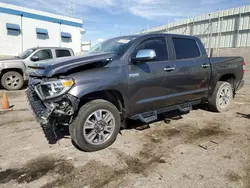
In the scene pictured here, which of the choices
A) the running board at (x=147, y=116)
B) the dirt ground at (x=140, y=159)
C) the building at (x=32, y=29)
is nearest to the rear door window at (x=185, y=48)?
the running board at (x=147, y=116)

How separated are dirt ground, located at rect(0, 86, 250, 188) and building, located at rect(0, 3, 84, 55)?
60.7ft

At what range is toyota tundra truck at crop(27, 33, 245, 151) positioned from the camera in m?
2.95

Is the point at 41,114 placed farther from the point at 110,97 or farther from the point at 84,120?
the point at 110,97

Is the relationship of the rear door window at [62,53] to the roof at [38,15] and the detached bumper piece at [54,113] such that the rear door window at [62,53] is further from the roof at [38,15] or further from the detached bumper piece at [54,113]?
the roof at [38,15]

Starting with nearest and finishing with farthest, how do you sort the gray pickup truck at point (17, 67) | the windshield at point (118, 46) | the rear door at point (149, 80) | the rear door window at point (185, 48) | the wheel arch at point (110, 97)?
the wheel arch at point (110, 97) < the rear door at point (149, 80) < the windshield at point (118, 46) < the rear door window at point (185, 48) < the gray pickup truck at point (17, 67)

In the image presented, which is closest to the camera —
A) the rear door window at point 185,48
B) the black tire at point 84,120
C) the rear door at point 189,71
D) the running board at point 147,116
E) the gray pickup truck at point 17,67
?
the black tire at point 84,120

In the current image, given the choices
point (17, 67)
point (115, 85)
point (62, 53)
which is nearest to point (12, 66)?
point (17, 67)

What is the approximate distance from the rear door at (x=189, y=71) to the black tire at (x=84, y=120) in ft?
5.01

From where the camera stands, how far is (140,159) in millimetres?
3035

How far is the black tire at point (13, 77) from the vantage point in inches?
329

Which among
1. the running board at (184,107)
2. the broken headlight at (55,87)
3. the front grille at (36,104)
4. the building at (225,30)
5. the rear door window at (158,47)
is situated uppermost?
the building at (225,30)

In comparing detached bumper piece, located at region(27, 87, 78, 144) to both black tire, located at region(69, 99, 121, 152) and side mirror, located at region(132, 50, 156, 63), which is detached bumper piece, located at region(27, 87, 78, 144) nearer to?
black tire, located at region(69, 99, 121, 152)

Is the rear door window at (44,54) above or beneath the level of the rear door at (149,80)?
above

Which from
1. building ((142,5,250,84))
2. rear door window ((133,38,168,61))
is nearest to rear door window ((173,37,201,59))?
rear door window ((133,38,168,61))
